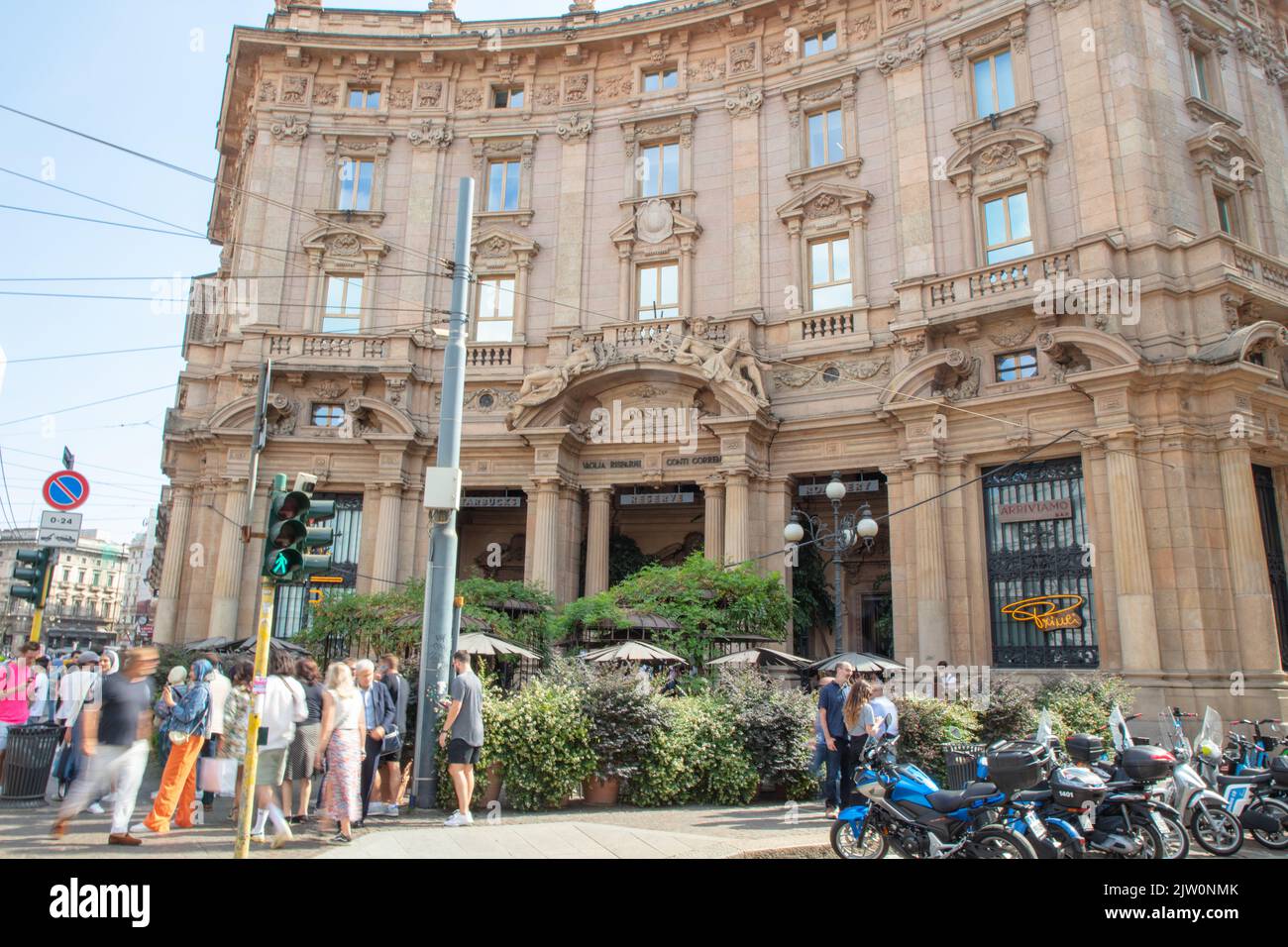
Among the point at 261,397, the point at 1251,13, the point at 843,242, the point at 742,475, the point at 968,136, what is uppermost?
the point at 1251,13

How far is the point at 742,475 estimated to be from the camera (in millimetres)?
23219

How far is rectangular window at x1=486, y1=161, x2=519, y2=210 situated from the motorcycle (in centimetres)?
2378

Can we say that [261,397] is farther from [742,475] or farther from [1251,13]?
[1251,13]

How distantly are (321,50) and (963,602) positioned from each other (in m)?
25.1

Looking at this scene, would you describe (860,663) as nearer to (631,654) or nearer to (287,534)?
(631,654)

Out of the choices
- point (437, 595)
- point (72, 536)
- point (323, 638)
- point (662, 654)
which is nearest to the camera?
point (437, 595)

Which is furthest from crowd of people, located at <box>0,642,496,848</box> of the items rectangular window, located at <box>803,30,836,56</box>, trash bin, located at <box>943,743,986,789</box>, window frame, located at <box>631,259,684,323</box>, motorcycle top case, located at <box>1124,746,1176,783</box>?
rectangular window, located at <box>803,30,836,56</box>

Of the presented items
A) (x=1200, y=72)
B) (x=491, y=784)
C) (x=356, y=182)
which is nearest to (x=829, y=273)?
(x=1200, y=72)

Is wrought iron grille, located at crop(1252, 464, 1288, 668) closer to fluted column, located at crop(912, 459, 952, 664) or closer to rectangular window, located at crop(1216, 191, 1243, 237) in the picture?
rectangular window, located at crop(1216, 191, 1243, 237)

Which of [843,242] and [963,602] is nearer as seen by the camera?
[963,602]

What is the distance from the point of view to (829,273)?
24984 millimetres

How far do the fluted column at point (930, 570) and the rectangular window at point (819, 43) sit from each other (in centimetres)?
1311

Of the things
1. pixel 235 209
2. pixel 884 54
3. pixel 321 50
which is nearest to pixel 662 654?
pixel 884 54

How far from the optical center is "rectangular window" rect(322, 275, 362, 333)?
27344 millimetres
